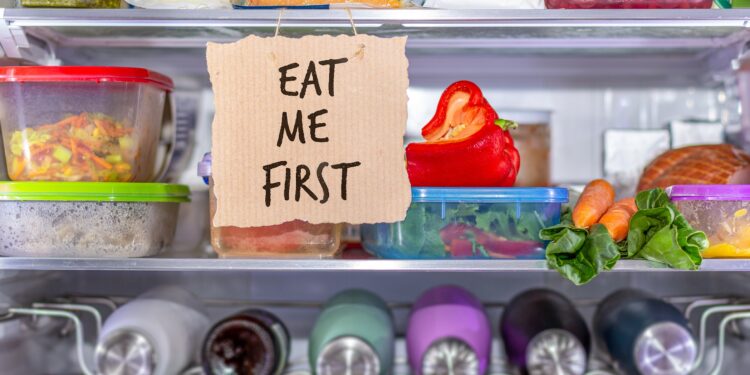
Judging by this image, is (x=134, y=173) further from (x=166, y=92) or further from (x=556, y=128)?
(x=556, y=128)

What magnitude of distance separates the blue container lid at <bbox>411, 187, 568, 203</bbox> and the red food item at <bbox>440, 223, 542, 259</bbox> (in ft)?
0.17

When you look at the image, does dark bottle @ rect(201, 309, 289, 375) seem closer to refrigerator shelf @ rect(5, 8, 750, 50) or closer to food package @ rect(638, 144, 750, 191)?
refrigerator shelf @ rect(5, 8, 750, 50)

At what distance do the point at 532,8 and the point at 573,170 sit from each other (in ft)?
1.74

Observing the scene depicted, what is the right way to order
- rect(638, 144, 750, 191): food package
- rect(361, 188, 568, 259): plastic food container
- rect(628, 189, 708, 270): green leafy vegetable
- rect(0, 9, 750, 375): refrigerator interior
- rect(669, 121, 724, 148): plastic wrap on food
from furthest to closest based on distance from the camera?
rect(669, 121, 724, 148): plastic wrap on food → rect(0, 9, 750, 375): refrigerator interior → rect(638, 144, 750, 191): food package → rect(361, 188, 568, 259): plastic food container → rect(628, 189, 708, 270): green leafy vegetable

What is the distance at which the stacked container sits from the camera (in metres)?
1.20

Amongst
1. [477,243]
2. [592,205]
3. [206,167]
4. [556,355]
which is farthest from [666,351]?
[206,167]

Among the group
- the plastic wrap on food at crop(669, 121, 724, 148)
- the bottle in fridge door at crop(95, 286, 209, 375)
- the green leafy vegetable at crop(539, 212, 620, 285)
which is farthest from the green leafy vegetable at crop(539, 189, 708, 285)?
the bottle in fridge door at crop(95, 286, 209, 375)

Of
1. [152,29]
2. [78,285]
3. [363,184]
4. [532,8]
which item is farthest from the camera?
[78,285]

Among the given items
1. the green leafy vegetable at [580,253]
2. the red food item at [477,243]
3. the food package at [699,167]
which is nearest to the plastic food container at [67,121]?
the red food item at [477,243]

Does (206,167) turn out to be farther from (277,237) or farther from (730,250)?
(730,250)

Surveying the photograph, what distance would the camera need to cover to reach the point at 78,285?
160 centimetres

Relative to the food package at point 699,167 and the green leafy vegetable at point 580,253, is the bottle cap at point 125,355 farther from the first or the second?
the food package at point 699,167

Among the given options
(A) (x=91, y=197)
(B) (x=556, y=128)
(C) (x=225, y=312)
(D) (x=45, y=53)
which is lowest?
(C) (x=225, y=312)

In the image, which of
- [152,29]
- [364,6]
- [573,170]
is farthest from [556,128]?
[152,29]
